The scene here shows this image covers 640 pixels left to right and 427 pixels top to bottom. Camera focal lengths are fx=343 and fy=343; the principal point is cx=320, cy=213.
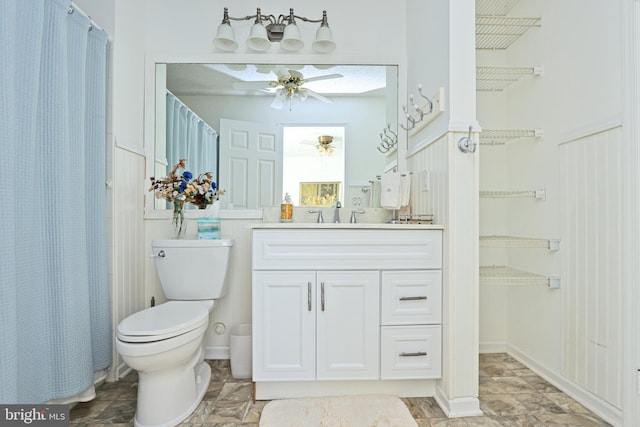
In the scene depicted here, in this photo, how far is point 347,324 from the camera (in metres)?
1.76

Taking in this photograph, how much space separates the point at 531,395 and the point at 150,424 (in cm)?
192

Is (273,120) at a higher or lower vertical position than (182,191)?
higher

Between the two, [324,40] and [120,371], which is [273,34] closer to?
[324,40]

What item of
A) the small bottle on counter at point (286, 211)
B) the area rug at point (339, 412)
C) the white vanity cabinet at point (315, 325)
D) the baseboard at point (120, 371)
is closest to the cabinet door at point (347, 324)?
the white vanity cabinet at point (315, 325)

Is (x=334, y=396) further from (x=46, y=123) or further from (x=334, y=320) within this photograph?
(x=46, y=123)

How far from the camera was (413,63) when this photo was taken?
2305 mm

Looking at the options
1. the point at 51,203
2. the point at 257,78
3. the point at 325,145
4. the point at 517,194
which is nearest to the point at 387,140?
the point at 325,145

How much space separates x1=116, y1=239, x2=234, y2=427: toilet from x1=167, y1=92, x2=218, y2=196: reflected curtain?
2.10ft

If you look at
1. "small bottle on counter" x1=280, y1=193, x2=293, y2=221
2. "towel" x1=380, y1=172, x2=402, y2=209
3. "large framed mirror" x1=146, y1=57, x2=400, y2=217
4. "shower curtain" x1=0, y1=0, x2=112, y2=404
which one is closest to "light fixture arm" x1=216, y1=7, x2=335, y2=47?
"large framed mirror" x1=146, y1=57, x2=400, y2=217

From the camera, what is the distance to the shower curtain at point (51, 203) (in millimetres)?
1214

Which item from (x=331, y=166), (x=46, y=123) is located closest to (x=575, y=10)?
(x=331, y=166)

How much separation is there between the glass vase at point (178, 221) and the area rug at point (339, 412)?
47.3 inches

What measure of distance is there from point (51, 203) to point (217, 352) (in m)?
1.42

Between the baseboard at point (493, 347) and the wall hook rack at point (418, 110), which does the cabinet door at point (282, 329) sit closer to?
the wall hook rack at point (418, 110)
